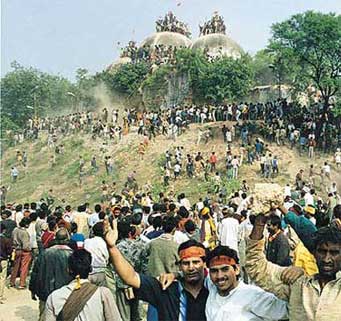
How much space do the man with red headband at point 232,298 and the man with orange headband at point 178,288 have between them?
10 cm

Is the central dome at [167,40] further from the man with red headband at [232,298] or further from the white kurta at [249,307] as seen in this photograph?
the white kurta at [249,307]

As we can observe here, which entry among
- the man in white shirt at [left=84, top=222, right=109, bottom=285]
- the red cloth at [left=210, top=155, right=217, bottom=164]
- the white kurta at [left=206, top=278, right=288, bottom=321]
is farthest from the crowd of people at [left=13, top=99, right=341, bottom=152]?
the white kurta at [left=206, top=278, right=288, bottom=321]

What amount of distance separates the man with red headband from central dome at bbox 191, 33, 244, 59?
4565 centimetres

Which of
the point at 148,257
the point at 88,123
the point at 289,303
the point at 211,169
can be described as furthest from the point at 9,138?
the point at 289,303

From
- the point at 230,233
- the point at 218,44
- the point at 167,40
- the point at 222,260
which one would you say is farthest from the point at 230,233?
the point at 167,40

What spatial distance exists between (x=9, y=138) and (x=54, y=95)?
64.7 ft

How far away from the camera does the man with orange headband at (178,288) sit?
11.3ft

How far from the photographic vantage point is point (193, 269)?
349cm

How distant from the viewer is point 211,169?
87.8ft

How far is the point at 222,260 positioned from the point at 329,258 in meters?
0.60

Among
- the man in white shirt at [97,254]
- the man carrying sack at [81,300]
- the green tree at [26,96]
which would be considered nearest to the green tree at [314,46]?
the man in white shirt at [97,254]

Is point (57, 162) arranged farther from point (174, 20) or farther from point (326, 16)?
point (174, 20)

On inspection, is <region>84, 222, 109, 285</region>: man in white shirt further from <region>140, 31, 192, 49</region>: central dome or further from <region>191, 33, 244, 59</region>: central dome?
<region>140, 31, 192, 49</region>: central dome

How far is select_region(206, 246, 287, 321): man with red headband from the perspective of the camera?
3.20 metres
